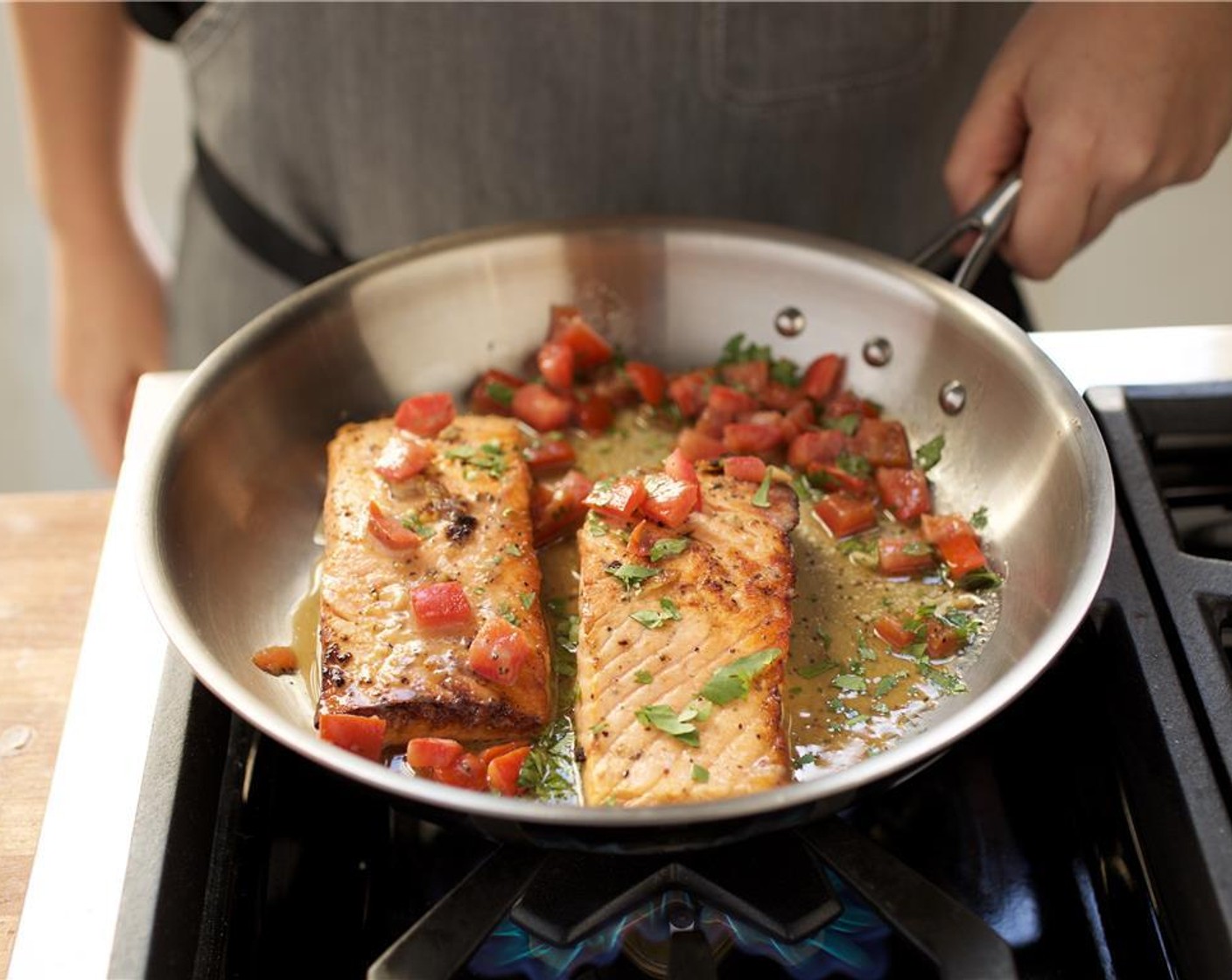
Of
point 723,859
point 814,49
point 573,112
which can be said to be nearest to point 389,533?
point 723,859

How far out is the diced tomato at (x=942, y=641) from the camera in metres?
1.15

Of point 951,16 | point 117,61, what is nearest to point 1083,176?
point 951,16

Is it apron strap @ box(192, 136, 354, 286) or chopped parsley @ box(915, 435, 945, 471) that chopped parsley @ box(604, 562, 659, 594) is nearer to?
chopped parsley @ box(915, 435, 945, 471)

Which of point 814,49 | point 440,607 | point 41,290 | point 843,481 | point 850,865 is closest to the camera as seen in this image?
point 850,865

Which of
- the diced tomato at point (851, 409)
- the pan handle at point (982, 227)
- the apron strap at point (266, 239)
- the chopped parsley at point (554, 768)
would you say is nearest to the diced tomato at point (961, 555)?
the diced tomato at point (851, 409)

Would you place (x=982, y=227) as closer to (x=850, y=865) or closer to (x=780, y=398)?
(x=780, y=398)

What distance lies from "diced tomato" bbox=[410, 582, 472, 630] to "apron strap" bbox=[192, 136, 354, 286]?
0.85 meters

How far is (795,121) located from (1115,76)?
45 cm

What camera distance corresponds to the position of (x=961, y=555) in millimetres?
1228

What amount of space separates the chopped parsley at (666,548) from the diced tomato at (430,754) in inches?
10.4

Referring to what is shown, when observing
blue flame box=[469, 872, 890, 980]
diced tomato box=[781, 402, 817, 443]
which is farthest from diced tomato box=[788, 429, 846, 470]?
blue flame box=[469, 872, 890, 980]

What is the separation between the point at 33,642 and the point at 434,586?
422 mm

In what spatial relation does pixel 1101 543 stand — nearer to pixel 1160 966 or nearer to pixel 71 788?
pixel 1160 966

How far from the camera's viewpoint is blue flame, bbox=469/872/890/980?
0.96 metres
